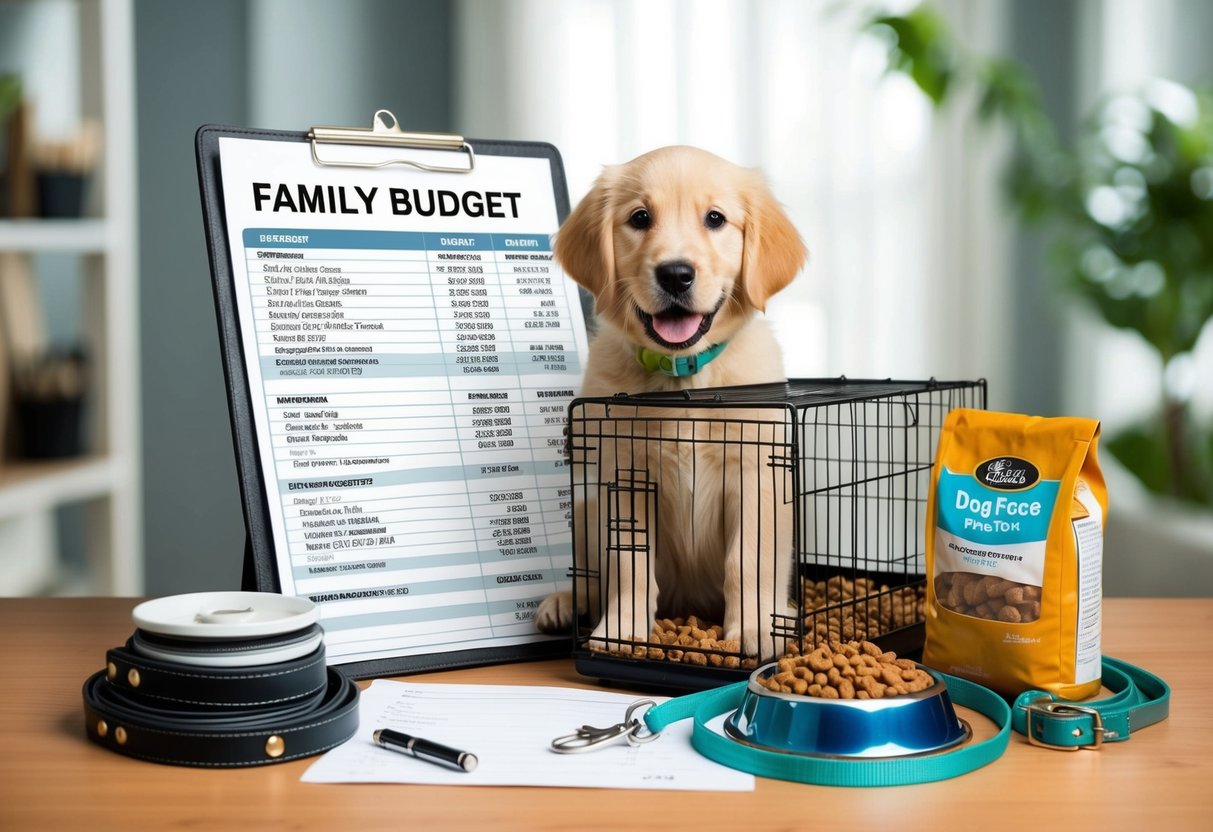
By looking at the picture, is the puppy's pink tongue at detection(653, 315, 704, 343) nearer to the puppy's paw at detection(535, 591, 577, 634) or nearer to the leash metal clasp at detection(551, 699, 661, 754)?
the puppy's paw at detection(535, 591, 577, 634)

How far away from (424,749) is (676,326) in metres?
0.61

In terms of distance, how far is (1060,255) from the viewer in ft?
13.2

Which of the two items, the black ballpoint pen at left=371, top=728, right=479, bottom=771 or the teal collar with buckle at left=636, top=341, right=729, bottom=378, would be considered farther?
the teal collar with buckle at left=636, top=341, right=729, bottom=378

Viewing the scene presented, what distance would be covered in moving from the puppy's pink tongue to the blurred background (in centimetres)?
266

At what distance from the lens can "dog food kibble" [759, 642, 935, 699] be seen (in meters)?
0.99

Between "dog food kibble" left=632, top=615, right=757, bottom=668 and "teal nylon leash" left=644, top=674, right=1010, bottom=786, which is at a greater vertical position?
"dog food kibble" left=632, top=615, right=757, bottom=668

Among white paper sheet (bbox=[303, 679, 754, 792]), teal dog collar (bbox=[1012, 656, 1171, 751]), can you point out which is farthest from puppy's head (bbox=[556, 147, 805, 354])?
teal dog collar (bbox=[1012, 656, 1171, 751])

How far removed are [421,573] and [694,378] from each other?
405 millimetres

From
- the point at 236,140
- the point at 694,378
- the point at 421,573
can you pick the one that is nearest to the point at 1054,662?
the point at 694,378

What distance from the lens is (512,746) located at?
1.04 m

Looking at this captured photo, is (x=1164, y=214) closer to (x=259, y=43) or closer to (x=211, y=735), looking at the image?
(x=259, y=43)

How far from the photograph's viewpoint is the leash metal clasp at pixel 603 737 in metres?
1.02

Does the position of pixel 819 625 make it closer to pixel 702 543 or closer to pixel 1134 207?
pixel 702 543

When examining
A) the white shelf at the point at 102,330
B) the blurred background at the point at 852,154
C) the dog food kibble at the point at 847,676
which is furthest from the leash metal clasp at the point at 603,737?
the blurred background at the point at 852,154
